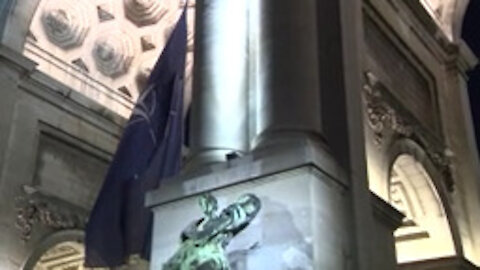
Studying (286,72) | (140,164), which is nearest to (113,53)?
(140,164)

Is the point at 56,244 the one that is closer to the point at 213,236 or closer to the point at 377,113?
the point at 377,113

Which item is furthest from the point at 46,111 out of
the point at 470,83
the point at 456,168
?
the point at 470,83

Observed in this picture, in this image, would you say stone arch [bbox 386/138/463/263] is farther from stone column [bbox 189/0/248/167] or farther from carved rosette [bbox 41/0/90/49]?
carved rosette [bbox 41/0/90/49]

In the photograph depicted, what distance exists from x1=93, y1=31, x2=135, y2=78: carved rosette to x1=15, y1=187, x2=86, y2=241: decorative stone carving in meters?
3.26

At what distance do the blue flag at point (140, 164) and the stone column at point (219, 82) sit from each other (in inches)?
34.4

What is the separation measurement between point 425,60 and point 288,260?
7.66 meters

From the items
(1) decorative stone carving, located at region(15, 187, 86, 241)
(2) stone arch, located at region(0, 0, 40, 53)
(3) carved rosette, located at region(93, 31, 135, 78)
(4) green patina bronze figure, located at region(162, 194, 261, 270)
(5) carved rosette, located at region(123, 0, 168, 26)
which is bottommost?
(4) green patina bronze figure, located at region(162, 194, 261, 270)

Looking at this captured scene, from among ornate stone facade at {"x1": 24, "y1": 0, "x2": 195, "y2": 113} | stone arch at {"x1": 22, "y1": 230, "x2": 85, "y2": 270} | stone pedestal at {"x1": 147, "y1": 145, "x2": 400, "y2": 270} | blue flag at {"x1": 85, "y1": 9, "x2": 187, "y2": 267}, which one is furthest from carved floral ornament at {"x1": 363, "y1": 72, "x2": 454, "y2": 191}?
stone arch at {"x1": 22, "y1": 230, "x2": 85, "y2": 270}

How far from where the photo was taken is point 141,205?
9.38 meters

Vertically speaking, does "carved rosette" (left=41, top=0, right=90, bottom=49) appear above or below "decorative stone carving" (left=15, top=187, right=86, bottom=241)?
above

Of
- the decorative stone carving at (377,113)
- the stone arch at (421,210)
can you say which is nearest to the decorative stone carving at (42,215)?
the stone arch at (421,210)

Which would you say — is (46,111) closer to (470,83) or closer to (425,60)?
(425,60)

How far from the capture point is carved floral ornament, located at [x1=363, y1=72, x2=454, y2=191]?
11188 millimetres

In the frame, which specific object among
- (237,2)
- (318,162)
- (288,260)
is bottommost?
(288,260)
